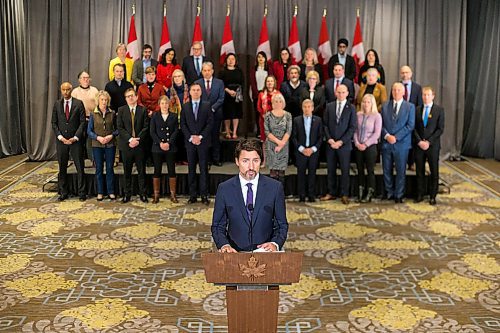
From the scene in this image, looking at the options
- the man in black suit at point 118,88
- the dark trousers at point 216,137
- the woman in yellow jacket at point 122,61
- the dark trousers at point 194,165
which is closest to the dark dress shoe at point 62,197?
the man in black suit at point 118,88

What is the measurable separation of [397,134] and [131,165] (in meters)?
3.86

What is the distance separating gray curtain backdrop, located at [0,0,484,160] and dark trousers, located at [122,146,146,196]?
390 centimetres

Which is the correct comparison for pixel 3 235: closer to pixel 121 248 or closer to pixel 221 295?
pixel 121 248

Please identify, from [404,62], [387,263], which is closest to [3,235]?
[387,263]

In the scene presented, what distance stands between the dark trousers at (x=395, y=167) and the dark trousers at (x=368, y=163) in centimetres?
19

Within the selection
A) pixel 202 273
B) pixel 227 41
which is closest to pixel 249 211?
pixel 202 273

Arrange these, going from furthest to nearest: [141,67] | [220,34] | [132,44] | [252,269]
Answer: [220,34] → [132,44] → [141,67] → [252,269]

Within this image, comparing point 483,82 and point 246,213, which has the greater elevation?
point 483,82

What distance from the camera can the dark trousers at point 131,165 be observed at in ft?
32.6

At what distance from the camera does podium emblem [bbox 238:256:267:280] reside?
396 cm

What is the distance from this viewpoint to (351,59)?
38.7ft

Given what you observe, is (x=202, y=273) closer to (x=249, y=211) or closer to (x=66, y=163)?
(x=249, y=211)

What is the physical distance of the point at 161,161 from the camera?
1005 cm

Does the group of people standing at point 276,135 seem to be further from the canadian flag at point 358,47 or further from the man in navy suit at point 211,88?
the canadian flag at point 358,47
